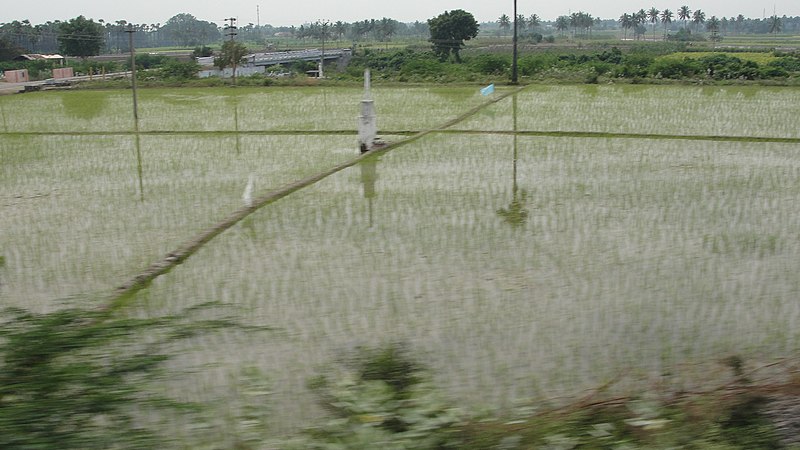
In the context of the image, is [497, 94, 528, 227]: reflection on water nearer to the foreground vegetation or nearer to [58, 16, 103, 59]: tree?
the foreground vegetation

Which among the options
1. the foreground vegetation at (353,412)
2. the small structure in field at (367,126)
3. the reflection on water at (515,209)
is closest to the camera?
the foreground vegetation at (353,412)

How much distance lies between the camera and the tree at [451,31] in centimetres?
2759

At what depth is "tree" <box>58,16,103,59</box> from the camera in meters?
31.3

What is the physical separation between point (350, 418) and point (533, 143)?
7136 millimetres

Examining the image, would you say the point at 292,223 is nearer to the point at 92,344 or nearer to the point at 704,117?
the point at 92,344

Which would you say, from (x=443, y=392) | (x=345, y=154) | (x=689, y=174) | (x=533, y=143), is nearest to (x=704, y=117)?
(x=533, y=143)

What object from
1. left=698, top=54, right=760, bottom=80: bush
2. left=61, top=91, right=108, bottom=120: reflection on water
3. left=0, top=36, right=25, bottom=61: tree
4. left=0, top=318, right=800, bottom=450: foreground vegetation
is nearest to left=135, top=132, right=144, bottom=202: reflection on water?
left=61, top=91, right=108, bottom=120: reflection on water

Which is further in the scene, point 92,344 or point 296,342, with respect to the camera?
point 296,342

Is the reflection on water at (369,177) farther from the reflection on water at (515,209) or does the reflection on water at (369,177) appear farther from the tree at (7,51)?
the tree at (7,51)

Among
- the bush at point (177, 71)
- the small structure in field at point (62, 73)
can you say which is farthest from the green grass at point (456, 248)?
the small structure in field at point (62, 73)

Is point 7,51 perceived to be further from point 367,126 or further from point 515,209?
point 515,209

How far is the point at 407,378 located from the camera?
9.04ft

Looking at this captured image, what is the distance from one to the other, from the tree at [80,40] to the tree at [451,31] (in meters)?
13.0

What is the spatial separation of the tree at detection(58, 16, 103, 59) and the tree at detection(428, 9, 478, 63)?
13.0m
